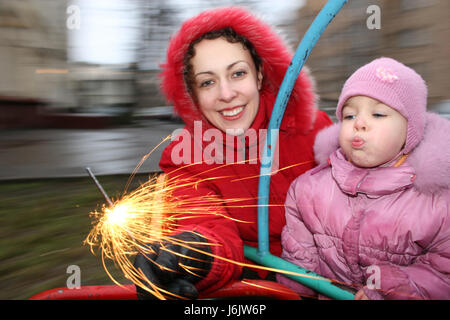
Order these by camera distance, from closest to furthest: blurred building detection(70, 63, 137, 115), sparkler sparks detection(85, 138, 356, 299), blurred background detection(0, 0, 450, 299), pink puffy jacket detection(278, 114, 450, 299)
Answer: pink puffy jacket detection(278, 114, 450, 299)
sparkler sparks detection(85, 138, 356, 299)
blurred background detection(0, 0, 450, 299)
blurred building detection(70, 63, 137, 115)

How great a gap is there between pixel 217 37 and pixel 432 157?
33.9 inches

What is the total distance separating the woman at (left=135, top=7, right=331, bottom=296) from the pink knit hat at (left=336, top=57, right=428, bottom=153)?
40 centimetres

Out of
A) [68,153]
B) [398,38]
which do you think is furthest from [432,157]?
[398,38]

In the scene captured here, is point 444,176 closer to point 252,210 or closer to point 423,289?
point 423,289

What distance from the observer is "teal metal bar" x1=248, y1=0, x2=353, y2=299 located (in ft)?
3.59

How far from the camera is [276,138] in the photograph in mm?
1264

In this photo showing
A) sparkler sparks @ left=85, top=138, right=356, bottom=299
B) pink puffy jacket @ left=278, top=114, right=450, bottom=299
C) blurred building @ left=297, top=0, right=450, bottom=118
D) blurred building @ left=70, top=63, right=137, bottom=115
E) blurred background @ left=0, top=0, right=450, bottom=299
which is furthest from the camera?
blurred building @ left=70, top=63, right=137, bottom=115

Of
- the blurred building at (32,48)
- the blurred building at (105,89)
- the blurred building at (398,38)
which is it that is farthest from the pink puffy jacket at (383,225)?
the blurred building at (105,89)

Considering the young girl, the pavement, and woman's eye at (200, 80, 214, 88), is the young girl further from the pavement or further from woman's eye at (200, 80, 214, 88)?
the pavement

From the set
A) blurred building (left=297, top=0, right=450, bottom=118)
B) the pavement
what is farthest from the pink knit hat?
blurred building (left=297, top=0, right=450, bottom=118)

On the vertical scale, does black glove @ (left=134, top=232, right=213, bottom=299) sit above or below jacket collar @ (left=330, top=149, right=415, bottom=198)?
below

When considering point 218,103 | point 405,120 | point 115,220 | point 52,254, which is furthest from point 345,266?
point 52,254

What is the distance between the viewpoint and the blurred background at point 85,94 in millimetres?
2510

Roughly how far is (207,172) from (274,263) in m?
0.45
